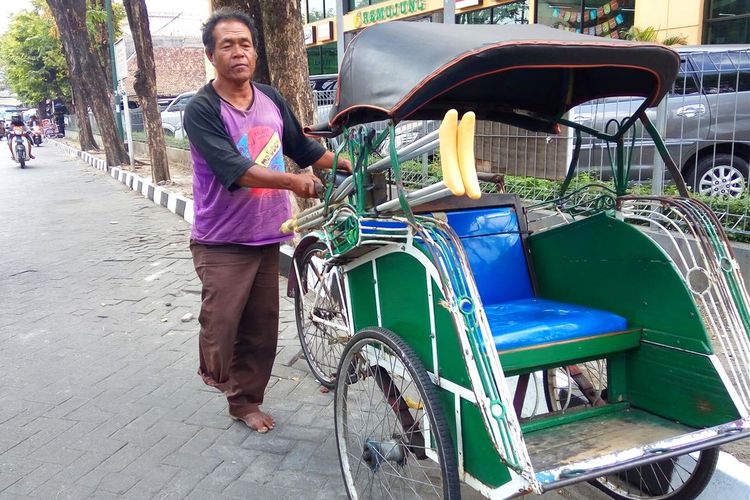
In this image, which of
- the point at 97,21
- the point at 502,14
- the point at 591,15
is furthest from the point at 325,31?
the point at 591,15

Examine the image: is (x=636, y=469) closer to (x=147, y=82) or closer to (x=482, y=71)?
(x=482, y=71)

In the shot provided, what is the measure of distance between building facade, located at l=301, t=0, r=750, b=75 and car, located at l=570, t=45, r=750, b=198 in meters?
1.71

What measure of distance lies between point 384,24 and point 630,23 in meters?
11.8

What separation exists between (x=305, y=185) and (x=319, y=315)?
1.11m

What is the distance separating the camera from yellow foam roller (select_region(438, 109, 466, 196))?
71.8 inches

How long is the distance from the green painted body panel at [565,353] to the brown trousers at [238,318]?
4.64ft

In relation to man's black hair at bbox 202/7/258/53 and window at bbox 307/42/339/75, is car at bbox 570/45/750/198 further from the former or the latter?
window at bbox 307/42/339/75

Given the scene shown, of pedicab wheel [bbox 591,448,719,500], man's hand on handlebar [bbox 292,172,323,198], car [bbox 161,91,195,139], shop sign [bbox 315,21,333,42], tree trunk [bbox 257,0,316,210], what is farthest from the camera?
shop sign [bbox 315,21,333,42]

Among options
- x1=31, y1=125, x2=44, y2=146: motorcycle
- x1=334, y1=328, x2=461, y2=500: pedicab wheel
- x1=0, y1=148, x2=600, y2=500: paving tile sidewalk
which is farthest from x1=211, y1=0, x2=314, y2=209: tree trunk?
x1=31, y1=125, x2=44, y2=146: motorcycle

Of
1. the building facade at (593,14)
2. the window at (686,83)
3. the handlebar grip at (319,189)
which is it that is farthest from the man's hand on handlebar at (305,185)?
the window at (686,83)

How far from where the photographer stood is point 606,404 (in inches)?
102

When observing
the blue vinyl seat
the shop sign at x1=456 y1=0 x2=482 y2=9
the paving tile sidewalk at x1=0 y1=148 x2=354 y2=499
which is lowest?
the paving tile sidewalk at x1=0 y1=148 x2=354 y2=499

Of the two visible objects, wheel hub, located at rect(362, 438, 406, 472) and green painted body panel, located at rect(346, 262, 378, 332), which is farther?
green painted body panel, located at rect(346, 262, 378, 332)

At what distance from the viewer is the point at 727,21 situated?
10.7 metres
